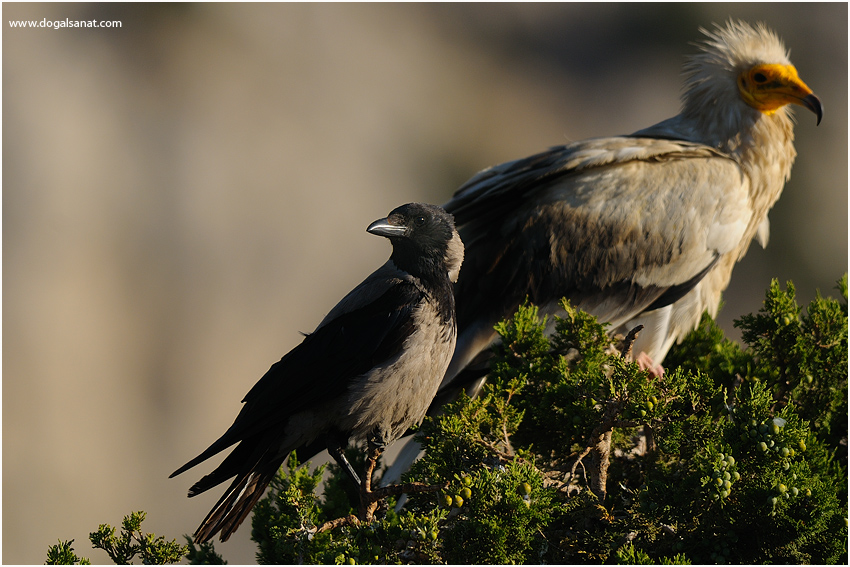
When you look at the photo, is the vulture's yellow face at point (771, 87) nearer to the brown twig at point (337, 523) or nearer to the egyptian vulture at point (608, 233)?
the egyptian vulture at point (608, 233)

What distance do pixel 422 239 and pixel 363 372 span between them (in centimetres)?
50

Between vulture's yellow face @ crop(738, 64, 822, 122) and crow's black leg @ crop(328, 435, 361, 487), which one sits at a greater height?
vulture's yellow face @ crop(738, 64, 822, 122)

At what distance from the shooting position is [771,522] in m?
2.12

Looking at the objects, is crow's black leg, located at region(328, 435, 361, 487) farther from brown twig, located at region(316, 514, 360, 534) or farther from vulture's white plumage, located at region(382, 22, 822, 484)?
vulture's white plumage, located at region(382, 22, 822, 484)

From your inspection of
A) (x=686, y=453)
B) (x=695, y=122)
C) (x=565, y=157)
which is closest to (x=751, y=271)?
(x=695, y=122)

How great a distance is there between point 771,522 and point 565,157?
7.92 feet

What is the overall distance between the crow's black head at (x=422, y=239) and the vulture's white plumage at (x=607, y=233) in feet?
4.39

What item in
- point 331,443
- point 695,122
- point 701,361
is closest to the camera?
point 331,443

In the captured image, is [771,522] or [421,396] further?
[421,396]

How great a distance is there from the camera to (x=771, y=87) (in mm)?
4438

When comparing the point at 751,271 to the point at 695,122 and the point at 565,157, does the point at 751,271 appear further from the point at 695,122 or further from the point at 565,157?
the point at 565,157

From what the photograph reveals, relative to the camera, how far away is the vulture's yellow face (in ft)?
14.4

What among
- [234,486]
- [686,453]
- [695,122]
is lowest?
[686,453]

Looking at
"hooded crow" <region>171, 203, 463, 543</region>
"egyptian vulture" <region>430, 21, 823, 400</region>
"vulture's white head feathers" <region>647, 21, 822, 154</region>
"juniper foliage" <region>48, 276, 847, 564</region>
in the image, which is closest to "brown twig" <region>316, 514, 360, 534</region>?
"juniper foliage" <region>48, 276, 847, 564</region>
